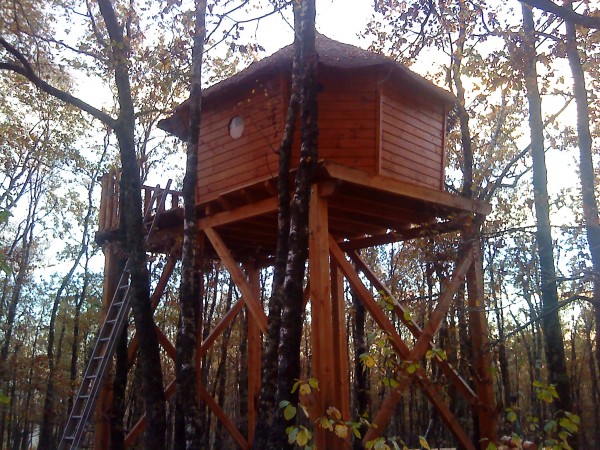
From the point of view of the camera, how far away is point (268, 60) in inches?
356

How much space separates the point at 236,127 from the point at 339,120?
6.09ft

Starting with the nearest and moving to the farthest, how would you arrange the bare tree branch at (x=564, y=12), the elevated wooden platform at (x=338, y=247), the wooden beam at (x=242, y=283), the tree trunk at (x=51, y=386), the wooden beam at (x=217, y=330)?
the bare tree branch at (x=564, y=12) → the elevated wooden platform at (x=338, y=247) → the wooden beam at (x=242, y=283) → the wooden beam at (x=217, y=330) → the tree trunk at (x=51, y=386)

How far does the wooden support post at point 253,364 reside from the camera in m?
11.4

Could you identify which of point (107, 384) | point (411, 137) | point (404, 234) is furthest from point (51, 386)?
point (411, 137)

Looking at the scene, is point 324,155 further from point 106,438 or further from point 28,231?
point 28,231

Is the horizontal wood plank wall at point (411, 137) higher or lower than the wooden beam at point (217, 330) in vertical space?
higher

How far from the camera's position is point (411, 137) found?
9211mm

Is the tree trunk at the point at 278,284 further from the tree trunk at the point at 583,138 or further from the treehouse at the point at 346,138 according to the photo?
the tree trunk at the point at 583,138

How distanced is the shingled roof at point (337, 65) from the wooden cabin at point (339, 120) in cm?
2

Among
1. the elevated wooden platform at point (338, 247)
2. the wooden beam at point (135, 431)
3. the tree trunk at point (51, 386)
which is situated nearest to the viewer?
the elevated wooden platform at point (338, 247)

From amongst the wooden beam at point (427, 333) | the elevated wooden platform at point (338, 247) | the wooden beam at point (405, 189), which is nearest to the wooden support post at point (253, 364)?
the elevated wooden platform at point (338, 247)

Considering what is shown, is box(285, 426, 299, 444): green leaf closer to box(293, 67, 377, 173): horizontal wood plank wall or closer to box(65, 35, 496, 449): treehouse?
box(65, 35, 496, 449): treehouse

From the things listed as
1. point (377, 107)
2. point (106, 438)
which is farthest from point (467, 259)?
point (106, 438)

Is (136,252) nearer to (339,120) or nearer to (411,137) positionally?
(339,120)
